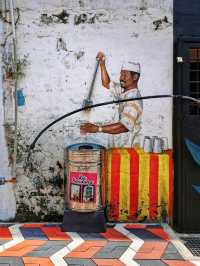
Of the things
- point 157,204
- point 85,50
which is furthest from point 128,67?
point 157,204

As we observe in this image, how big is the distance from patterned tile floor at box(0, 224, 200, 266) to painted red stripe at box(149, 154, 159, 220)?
267mm

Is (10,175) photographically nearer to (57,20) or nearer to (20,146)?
(20,146)

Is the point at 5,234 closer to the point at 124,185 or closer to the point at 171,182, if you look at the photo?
the point at 124,185

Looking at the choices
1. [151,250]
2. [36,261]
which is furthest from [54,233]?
[151,250]

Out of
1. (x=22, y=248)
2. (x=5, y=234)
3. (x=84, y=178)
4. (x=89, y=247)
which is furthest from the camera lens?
(x=84, y=178)

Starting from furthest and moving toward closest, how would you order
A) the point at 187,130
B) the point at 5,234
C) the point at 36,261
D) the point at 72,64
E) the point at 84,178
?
the point at 72,64
the point at 187,130
the point at 84,178
the point at 5,234
the point at 36,261

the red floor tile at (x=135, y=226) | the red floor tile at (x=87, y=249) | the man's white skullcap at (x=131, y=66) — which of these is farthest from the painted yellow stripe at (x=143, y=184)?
the man's white skullcap at (x=131, y=66)

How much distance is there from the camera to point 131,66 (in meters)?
7.08

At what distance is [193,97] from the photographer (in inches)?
277

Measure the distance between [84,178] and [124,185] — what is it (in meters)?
0.80

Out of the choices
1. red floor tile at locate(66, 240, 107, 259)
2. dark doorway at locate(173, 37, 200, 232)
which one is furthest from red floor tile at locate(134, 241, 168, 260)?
dark doorway at locate(173, 37, 200, 232)

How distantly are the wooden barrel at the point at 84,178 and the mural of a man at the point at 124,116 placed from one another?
51 cm

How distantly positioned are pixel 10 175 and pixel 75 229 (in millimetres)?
1334

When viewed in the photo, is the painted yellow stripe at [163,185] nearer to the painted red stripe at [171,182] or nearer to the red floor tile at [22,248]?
the painted red stripe at [171,182]
